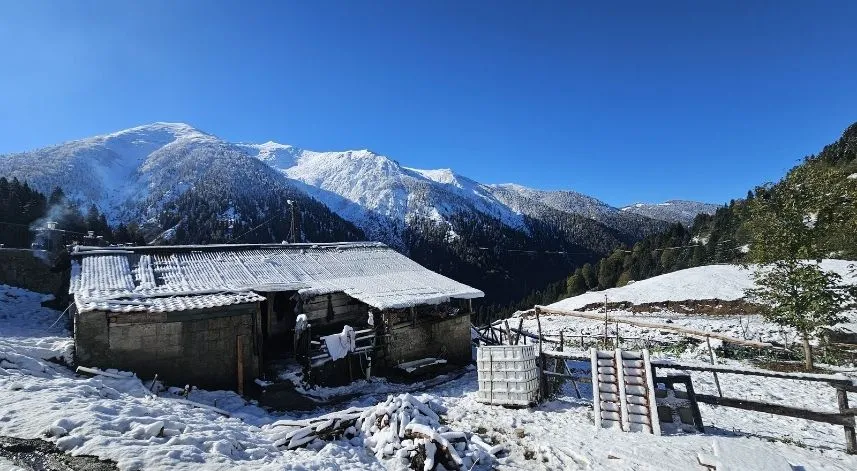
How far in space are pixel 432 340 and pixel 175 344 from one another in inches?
414

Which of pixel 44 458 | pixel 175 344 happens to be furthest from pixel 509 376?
pixel 175 344

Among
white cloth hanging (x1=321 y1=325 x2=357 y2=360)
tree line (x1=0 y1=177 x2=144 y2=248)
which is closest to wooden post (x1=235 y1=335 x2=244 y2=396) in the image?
white cloth hanging (x1=321 y1=325 x2=357 y2=360)

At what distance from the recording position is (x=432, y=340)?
66.6 feet

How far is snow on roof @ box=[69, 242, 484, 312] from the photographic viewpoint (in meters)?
15.9

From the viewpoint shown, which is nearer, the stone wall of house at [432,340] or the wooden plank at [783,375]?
the wooden plank at [783,375]

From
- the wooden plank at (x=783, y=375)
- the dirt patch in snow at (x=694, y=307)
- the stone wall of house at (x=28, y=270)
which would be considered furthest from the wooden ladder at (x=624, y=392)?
the stone wall of house at (x=28, y=270)

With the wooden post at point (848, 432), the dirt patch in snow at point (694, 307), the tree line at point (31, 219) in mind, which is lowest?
the dirt patch in snow at point (694, 307)

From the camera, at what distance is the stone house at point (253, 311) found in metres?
13.8

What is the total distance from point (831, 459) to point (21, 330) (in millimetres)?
26839

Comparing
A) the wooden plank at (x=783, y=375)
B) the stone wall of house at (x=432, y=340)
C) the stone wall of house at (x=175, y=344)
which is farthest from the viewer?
the stone wall of house at (x=432, y=340)

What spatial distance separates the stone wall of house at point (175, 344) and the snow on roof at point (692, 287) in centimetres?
3815

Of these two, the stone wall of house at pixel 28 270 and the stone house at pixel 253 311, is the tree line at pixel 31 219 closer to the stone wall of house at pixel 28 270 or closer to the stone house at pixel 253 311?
the stone wall of house at pixel 28 270

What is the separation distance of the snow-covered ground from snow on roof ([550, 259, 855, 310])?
1271 inches

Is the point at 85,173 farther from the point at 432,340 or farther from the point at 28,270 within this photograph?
the point at 432,340
